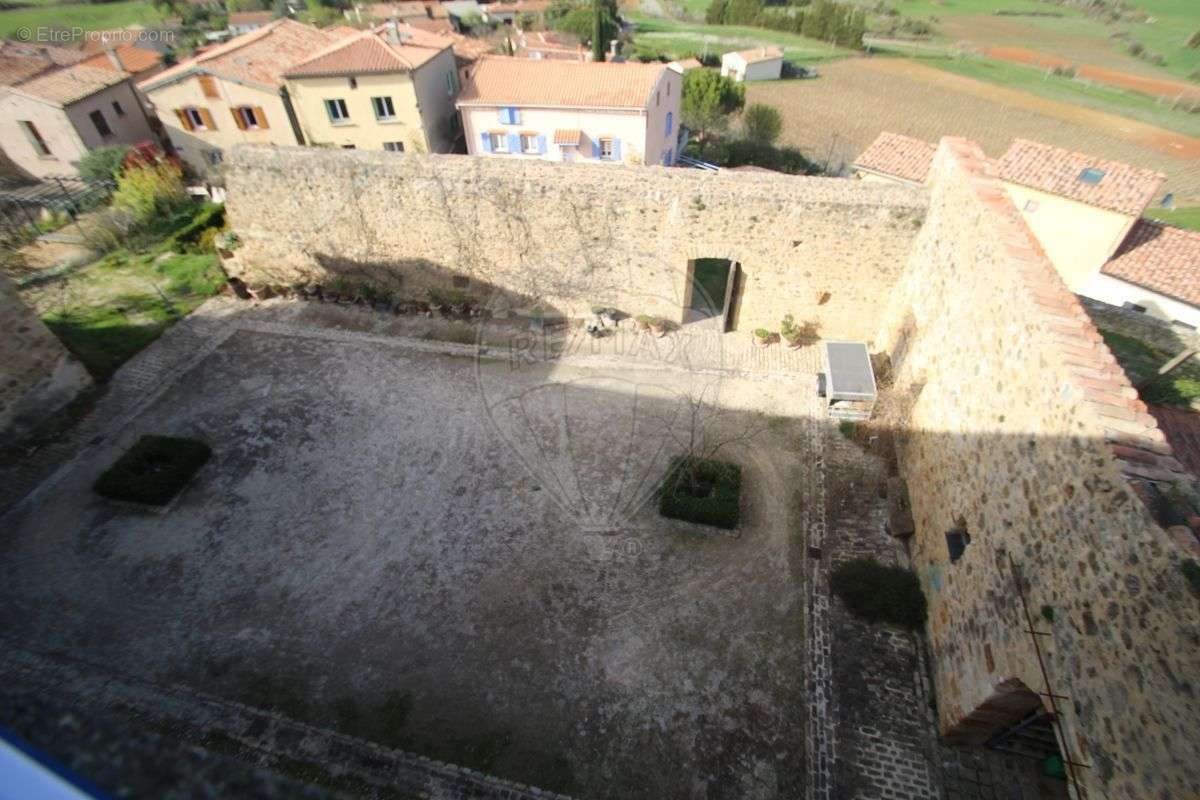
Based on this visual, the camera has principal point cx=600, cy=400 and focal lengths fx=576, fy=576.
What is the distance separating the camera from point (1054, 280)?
26.4 feet

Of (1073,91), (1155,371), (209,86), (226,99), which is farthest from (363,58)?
(1073,91)

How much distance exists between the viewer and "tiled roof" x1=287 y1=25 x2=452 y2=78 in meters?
24.5

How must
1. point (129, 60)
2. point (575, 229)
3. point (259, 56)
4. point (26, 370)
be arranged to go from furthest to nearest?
point (129, 60), point (259, 56), point (575, 229), point (26, 370)

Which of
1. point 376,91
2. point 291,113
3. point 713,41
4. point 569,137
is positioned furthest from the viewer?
point 713,41

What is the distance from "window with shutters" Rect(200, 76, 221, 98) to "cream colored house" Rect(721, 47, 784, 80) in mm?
40266

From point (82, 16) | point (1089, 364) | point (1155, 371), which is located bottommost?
point (1155, 371)

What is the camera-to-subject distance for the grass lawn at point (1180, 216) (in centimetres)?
2604

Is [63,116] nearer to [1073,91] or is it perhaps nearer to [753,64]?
[753,64]

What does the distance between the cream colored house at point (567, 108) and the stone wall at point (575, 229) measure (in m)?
10.7

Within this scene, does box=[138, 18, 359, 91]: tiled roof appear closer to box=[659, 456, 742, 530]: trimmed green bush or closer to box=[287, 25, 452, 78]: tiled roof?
box=[287, 25, 452, 78]: tiled roof

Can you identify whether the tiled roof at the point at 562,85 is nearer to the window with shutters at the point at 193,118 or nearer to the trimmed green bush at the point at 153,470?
the window with shutters at the point at 193,118

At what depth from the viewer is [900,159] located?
66.6 ft

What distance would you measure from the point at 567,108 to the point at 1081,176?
18.1 m

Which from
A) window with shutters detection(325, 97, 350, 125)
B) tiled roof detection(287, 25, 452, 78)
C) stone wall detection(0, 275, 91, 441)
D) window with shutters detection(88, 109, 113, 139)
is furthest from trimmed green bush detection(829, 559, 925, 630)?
window with shutters detection(88, 109, 113, 139)
